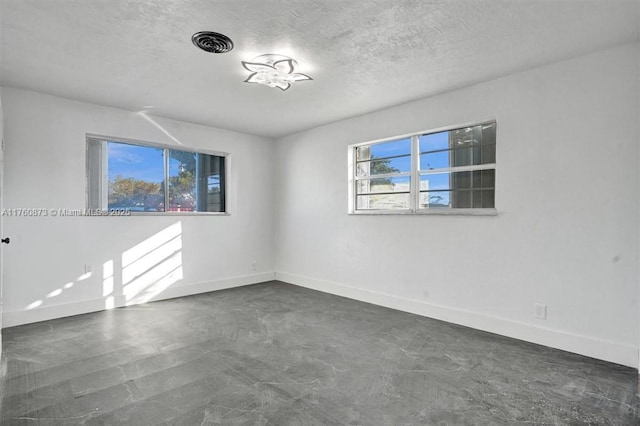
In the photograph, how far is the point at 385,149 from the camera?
15.2 feet

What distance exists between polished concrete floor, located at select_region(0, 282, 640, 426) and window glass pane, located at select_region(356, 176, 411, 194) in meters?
1.68

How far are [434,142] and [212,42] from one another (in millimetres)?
2701

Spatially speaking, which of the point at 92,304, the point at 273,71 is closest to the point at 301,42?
the point at 273,71

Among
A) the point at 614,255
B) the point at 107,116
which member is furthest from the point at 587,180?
the point at 107,116

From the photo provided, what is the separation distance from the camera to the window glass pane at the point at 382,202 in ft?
14.5

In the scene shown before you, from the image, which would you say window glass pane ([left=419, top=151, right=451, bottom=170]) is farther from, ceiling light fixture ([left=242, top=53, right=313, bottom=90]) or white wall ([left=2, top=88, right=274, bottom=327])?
white wall ([left=2, top=88, right=274, bottom=327])

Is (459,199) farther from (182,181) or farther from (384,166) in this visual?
(182,181)

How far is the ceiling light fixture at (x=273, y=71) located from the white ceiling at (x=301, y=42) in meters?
0.09

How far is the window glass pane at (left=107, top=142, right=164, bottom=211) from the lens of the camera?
177 inches

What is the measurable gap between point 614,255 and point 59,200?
5708 mm

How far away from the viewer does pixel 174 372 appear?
261 cm

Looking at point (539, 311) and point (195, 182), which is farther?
point (195, 182)

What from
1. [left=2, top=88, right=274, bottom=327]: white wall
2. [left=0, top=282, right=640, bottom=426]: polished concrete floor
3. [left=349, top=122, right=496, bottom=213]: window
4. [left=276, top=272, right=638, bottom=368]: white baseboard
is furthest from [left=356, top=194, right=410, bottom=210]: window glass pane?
[left=2, top=88, right=274, bottom=327]: white wall

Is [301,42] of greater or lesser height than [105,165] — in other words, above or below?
above
